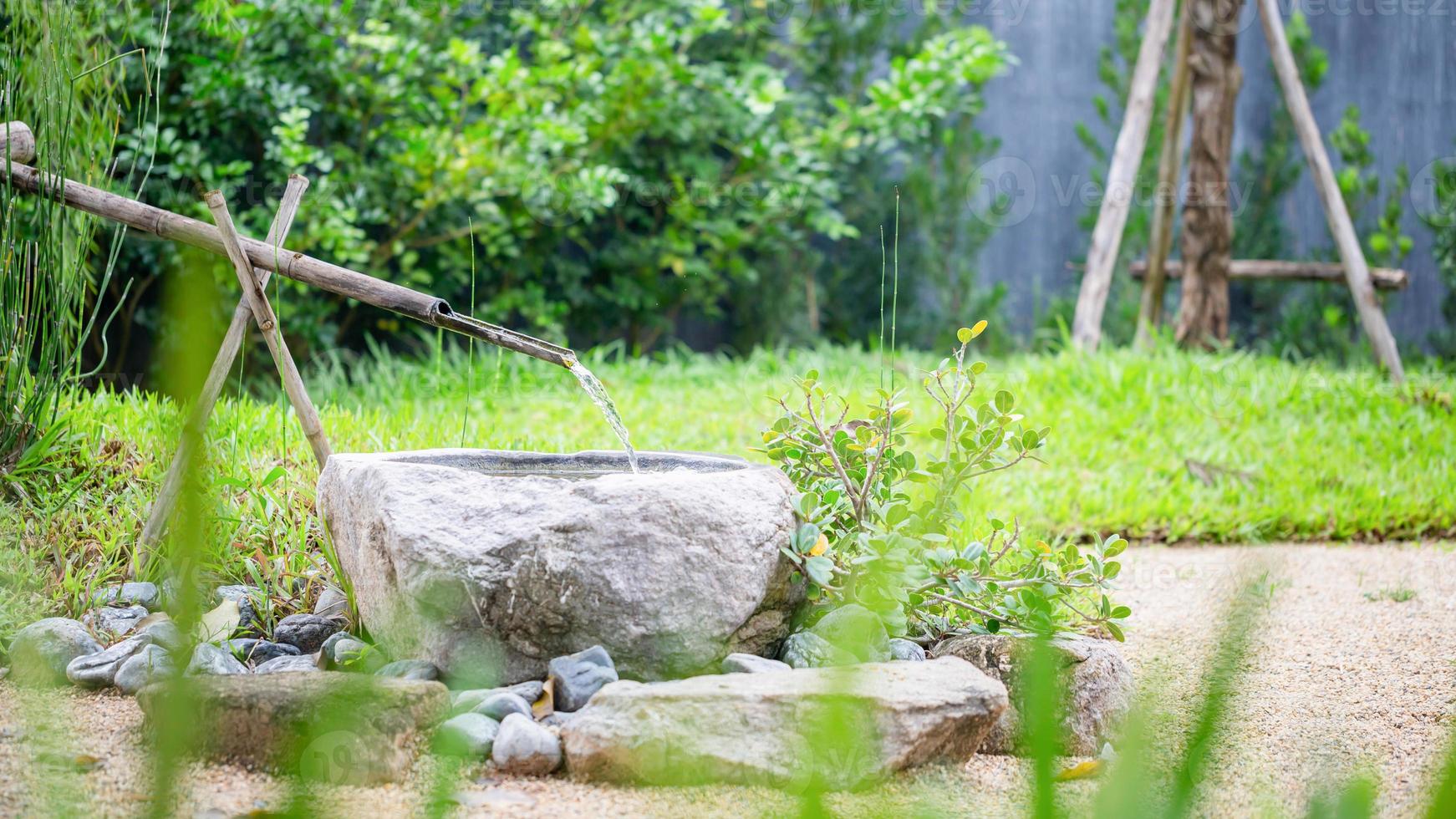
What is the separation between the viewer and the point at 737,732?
151 centimetres

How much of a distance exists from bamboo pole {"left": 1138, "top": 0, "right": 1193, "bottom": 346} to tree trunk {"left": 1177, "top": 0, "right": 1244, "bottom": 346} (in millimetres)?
74

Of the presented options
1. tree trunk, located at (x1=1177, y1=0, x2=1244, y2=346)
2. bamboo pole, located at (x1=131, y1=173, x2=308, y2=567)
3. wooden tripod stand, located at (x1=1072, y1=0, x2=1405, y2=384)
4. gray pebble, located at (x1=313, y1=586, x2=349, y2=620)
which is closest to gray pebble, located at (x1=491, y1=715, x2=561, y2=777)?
gray pebble, located at (x1=313, y1=586, x2=349, y2=620)

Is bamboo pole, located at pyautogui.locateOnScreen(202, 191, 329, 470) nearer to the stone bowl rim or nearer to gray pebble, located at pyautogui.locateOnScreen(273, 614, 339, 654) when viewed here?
the stone bowl rim

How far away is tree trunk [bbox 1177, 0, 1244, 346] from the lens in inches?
206

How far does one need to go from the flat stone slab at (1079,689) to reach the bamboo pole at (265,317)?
4.22ft

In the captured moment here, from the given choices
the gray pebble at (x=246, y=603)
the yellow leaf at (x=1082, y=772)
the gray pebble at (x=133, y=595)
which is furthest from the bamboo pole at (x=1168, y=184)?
the gray pebble at (x=133, y=595)

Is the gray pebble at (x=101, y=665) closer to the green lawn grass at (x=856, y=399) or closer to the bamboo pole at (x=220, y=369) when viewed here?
the green lawn grass at (x=856, y=399)

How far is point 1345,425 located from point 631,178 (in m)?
3.47

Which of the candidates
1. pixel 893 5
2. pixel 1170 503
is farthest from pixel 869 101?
pixel 1170 503

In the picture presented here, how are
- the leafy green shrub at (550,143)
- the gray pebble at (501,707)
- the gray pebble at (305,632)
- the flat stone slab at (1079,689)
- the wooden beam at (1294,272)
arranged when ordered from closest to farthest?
the gray pebble at (501,707) → the flat stone slab at (1079,689) → the gray pebble at (305,632) → the leafy green shrub at (550,143) → the wooden beam at (1294,272)

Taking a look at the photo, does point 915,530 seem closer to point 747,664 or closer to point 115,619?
point 747,664

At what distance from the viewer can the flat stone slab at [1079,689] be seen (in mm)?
1764

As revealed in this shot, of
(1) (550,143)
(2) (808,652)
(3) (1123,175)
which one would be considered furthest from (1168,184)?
(2) (808,652)

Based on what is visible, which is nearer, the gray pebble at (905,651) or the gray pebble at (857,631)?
the gray pebble at (857,631)
